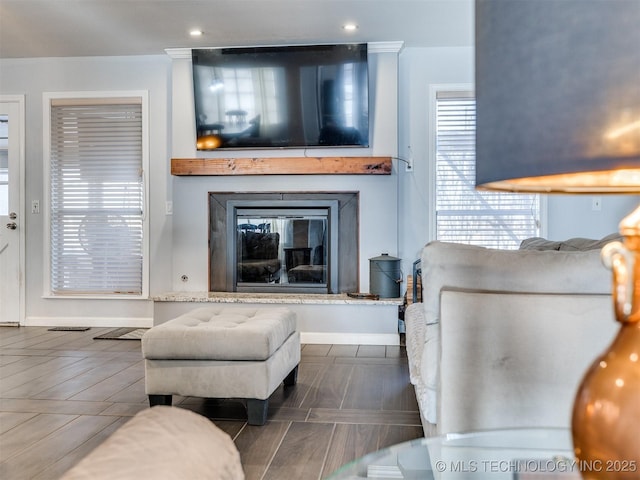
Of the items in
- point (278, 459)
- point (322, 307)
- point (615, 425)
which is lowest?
point (278, 459)

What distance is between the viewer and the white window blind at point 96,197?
4.91 meters

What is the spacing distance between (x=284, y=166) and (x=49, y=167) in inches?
90.0

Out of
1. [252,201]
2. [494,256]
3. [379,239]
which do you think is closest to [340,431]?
[494,256]

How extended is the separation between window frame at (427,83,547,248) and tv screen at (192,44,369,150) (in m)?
0.63

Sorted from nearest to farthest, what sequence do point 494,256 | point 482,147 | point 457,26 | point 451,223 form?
point 482,147 → point 494,256 → point 457,26 → point 451,223

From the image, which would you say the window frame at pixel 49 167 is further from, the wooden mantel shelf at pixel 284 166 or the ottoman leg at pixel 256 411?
the ottoman leg at pixel 256 411

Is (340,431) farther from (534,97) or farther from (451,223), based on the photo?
(451,223)

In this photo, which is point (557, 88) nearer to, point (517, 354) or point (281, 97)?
point (517, 354)

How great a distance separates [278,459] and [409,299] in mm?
2538

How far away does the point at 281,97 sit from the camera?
4.48 metres

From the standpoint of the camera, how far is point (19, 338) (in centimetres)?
434

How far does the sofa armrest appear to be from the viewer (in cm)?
146

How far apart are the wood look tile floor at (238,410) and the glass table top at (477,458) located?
2.87 ft

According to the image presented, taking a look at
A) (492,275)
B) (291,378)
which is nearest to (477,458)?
(492,275)
